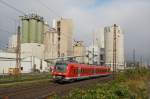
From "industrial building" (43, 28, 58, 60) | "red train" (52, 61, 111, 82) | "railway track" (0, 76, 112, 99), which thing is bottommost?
"railway track" (0, 76, 112, 99)

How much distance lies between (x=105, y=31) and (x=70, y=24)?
28.2m

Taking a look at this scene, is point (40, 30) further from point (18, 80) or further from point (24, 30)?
point (18, 80)

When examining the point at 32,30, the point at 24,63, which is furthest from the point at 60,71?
the point at 32,30

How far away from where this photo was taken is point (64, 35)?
136 metres

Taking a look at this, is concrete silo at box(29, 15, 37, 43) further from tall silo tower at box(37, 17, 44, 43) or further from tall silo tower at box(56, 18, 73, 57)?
tall silo tower at box(56, 18, 73, 57)

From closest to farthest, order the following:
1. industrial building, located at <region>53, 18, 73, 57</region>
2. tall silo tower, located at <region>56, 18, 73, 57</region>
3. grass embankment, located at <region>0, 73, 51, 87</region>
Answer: grass embankment, located at <region>0, 73, 51, 87</region>, industrial building, located at <region>53, 18, 73, 57</region>, tall silo tower, located at <region>56, 18, 73, 57</region>

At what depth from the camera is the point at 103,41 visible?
130m

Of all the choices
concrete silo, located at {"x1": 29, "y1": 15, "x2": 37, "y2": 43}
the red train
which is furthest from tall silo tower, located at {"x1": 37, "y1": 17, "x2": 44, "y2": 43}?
the red train

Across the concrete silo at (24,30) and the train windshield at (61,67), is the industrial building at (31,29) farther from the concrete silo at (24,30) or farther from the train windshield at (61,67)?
→ the train windshield at (61,67)

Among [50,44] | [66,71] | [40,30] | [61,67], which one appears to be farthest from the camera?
[50,44]

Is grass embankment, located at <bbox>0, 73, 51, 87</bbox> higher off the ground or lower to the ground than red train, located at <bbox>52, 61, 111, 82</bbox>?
lower

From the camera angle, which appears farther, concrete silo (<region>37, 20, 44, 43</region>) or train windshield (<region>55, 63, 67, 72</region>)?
concrete silo (<region>37, 20, 44, 43</region>)

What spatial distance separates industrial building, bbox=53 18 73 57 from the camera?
131 metres

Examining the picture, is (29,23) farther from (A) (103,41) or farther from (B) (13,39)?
(A) (103,41)
